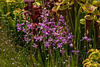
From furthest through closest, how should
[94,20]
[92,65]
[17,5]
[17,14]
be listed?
[17,5] < [17,14] < [94,20] < [92,65]

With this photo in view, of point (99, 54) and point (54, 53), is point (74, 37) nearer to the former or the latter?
point (54, 53)

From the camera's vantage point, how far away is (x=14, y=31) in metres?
3.73

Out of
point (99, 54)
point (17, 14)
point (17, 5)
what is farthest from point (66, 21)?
point (17, 5)

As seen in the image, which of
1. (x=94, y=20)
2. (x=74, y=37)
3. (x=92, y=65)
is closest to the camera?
(x=92, y=65)

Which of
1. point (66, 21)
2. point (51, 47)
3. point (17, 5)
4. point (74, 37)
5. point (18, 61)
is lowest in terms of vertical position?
point (18, 61)

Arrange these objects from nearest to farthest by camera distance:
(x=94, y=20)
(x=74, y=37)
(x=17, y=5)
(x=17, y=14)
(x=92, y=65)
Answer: (x=92, y=65) → (x=94, y=20) → (x=74, y=37) → (x=17, y=14) → (x=17, y=5)

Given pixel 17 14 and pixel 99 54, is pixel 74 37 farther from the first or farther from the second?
pixel 17 14

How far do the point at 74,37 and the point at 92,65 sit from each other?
2.47ft

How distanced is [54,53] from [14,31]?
125cm

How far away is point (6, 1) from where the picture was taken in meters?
3.69

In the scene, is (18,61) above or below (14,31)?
below

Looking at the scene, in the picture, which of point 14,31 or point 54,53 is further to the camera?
point 14,31

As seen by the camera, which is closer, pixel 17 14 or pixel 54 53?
pixel 54 53

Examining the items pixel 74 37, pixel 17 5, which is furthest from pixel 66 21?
pixel 17 5
